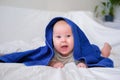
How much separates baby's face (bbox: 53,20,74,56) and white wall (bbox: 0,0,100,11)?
89cm

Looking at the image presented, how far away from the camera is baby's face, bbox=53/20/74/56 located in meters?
0.87

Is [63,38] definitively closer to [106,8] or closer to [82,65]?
[82,65]

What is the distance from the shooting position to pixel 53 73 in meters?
0.70

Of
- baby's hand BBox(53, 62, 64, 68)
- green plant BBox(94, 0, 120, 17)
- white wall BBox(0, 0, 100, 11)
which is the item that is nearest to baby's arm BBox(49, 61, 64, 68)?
baby's hand BBox(53, 62, 64, 68)

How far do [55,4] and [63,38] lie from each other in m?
1.07

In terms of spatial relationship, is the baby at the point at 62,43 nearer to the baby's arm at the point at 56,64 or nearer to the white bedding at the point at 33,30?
the baby's arm at the point at 56,64

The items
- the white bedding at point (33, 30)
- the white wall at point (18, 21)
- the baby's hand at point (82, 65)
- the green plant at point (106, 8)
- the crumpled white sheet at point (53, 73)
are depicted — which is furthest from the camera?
the green plant at point (106, 8)

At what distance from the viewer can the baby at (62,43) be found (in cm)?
87

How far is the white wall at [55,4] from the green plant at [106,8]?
72mm

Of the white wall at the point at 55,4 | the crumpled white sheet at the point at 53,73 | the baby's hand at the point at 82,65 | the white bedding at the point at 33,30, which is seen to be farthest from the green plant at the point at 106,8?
the crumpled white sheet at the point at 53,73

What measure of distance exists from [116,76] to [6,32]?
0.94m

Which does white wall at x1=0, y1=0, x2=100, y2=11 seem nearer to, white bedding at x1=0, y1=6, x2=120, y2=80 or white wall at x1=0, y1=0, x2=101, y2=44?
white wall at x1=0, y1=0, x2=101, y2=44

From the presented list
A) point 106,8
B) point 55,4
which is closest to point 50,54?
point 55,4

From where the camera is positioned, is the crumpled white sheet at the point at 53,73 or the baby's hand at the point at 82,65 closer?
the crumpled white sheet at the point at 53,73
